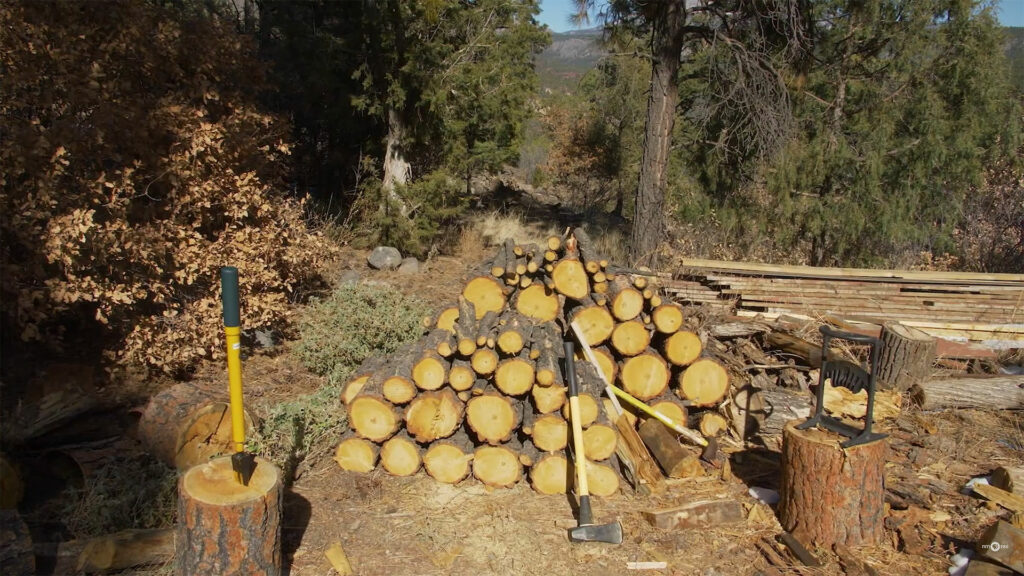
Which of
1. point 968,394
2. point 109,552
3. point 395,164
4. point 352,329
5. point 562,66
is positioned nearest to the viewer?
point 109,552

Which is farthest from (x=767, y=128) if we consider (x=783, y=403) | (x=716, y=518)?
(x=716, y=518)

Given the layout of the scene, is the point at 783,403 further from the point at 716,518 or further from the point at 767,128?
the point at 767,128

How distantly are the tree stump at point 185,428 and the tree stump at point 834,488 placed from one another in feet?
11.2

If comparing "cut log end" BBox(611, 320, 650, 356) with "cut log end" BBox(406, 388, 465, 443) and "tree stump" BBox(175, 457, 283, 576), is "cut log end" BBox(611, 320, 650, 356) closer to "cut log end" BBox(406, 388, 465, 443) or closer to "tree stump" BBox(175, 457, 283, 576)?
"cut log end" BBox(406, 388, 465, 443)

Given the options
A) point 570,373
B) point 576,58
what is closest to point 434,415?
point 570,373

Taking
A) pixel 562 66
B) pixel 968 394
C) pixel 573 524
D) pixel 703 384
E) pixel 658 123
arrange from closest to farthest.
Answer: pixel 573 524 → pixel 703 384 → pixel 968 394 → pixel 658 123 → pixel 562 66

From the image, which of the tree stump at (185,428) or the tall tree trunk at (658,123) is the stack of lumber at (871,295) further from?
the tree stump at (185,428)

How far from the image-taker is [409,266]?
9.23 m

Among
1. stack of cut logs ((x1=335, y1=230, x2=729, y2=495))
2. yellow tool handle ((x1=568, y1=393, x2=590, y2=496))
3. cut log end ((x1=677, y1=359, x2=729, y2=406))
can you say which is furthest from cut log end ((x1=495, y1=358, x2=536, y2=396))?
cut log end ((x1=677, y1=359, x2=729, y2=406))

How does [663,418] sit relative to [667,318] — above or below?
below

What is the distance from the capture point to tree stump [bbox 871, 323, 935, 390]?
5.37 meters

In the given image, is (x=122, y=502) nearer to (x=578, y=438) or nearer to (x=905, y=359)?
(x=578, y=438)

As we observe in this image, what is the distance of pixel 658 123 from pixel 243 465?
6.57 m

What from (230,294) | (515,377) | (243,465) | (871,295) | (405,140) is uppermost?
(405,140)
